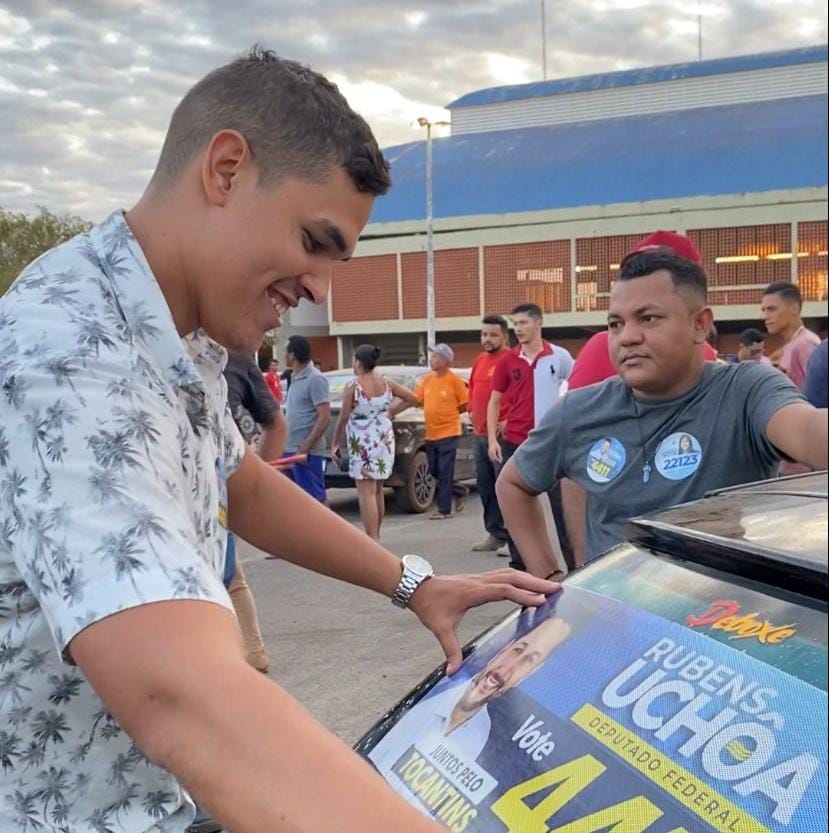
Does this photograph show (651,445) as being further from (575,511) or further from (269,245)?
(269,245)

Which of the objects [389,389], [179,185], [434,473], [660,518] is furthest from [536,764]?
[434,473]

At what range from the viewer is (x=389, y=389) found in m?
8.38

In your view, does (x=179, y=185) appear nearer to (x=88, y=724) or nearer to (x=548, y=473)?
(x=88, y=724)

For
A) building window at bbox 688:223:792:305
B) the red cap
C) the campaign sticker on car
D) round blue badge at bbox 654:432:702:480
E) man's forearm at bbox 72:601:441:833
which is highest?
the red cap

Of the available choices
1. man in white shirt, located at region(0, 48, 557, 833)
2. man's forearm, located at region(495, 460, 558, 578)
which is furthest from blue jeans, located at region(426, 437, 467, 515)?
man in white shirt, located at region(0, 48, 557, 833)

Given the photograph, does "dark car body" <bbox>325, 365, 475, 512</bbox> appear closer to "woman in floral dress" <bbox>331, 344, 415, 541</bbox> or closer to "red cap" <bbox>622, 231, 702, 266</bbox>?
"woman in floral dress" <bbox>331, 344, 415, 541</bbox>

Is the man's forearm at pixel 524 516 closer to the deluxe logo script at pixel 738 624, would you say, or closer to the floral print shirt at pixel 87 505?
the deluxe logo script at pixel 738 624

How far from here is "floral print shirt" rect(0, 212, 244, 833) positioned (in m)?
0.97

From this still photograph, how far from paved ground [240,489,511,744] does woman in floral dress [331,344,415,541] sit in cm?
49

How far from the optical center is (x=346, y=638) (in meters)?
5.38

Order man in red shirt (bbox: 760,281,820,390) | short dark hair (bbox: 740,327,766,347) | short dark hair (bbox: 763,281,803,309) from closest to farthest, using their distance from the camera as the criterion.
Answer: man in red shirt (bbox: 760,281,820,390), short dark hair (bbox: 763,281,803,309), short dark hair (bbox: 740,327,766,347)

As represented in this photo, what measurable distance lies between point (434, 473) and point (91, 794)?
7997mm

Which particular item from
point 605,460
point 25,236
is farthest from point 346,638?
point 25,236

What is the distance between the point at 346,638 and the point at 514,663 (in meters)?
3.77
